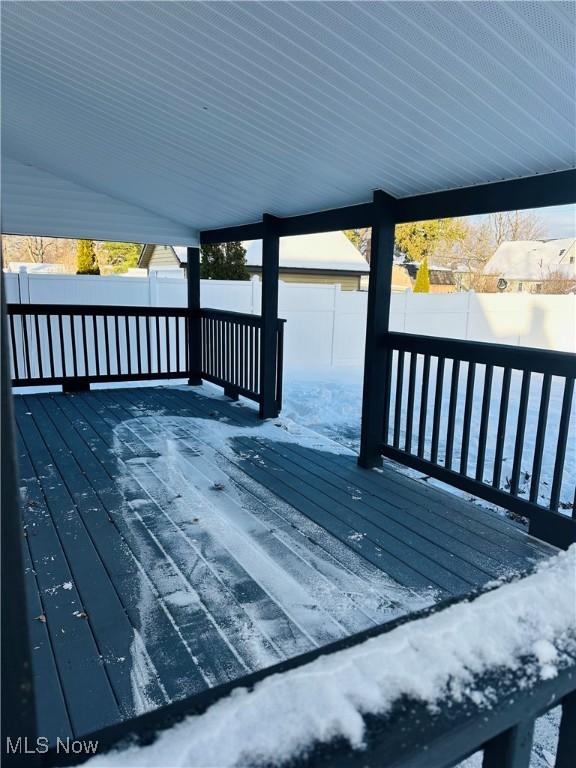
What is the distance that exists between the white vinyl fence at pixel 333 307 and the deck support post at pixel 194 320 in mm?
1652

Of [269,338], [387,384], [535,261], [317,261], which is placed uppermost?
[535,261]

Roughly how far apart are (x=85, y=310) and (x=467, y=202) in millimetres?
4978

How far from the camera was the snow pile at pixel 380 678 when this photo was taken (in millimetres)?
501

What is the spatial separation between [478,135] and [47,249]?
967 inches

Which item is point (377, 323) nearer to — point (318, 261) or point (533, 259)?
point (318, 261)

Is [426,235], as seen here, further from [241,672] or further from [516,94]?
[241,672]

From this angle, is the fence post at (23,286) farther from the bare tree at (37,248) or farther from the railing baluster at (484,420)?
the bare tree at (37,248)

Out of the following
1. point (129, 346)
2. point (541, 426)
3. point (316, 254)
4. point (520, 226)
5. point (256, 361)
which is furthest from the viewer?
point (520, 226)

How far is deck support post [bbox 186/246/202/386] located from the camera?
274 inches

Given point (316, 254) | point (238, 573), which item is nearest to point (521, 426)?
point (238, 573)

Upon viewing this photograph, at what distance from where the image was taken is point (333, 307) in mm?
10023

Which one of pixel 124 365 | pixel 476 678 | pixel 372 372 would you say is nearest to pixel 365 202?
pixel 372 372

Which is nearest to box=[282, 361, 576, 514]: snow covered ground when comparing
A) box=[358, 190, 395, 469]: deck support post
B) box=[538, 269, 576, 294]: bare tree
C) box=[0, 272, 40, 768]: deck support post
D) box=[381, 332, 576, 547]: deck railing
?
box=[381, 332, 576, 547]: deck railing

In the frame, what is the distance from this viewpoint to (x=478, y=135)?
2502 millimetres
